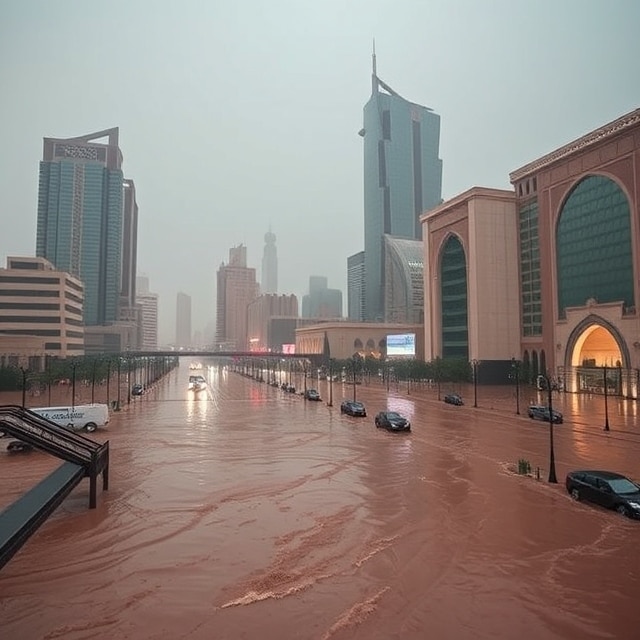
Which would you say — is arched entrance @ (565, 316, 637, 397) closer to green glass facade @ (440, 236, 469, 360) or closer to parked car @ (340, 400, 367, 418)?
green glass facade @ (440, 236, 469, 360)

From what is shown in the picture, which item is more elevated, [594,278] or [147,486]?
[594,278]

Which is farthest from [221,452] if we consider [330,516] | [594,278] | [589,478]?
[594,278]

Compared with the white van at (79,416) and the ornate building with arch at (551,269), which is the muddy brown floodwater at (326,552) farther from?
the ornate building with arch at (551,269)

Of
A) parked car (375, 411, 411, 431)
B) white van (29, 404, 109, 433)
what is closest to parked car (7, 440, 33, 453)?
white van (29, 404, 109, 433)

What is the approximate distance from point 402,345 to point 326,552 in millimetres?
135907

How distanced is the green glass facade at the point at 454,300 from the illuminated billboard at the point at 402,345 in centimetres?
2241

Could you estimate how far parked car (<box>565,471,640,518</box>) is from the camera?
18562mm

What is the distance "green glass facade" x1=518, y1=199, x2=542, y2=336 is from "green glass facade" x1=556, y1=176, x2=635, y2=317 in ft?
30.4

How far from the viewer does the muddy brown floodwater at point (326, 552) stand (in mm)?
11359

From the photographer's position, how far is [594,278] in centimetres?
8556

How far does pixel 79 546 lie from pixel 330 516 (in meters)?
8.26

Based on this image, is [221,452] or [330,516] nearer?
[330,516]

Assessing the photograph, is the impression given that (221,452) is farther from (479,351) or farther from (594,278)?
(479,351)

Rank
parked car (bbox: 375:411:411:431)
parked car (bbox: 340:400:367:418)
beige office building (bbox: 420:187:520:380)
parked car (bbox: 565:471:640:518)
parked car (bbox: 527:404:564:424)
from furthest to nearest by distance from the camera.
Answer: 1. beige office building (bbox: 420:187:520:380)
2. parked car (bbox: 340:400:367:418)
3. parked car (bbox: 527:404:564:424)
4. parked car (bbox: 375:411:411:431)
5. parked car (bbox: 565:471:640:518)
